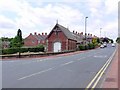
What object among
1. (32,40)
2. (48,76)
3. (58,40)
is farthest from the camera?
(32,40)

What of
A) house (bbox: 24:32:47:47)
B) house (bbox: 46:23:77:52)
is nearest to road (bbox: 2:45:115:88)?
house (bbox: 46:23:77:52)

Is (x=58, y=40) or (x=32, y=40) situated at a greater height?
(x=32, y=40)

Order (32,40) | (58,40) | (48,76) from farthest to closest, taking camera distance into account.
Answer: (32,40) → (58,40) → (48,76)

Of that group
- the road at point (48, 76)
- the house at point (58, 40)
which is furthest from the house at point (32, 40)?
the road at point (48, 76)

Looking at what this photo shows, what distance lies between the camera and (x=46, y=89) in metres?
11.5

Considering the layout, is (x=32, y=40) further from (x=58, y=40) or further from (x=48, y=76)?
(x=48, y=76)

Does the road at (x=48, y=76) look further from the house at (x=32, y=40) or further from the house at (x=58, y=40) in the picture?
the house at (x=32, y=40)

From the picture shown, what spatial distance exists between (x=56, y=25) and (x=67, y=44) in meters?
6.23

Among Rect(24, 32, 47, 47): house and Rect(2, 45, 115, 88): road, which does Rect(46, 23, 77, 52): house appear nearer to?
Rect(24, 32, 47, 47): house

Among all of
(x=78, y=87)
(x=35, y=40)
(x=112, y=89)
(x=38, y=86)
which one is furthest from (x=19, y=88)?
(x=35, y=40)

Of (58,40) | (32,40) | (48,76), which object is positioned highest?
(32,40)

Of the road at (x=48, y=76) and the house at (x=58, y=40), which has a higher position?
the house at (x=58, y=40)

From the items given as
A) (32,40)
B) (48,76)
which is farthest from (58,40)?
(48,76)

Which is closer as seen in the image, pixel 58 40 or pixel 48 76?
pixel 48 76
